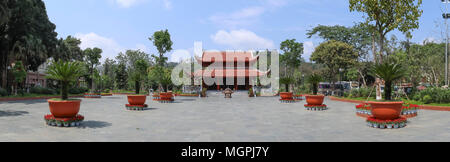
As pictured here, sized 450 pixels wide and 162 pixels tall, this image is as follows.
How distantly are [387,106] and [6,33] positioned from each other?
101 ft

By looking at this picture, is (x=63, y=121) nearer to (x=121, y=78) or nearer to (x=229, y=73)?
(x=229, y=73)

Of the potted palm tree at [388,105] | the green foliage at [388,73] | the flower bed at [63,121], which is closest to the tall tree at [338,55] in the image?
the green foliage at [388,73]

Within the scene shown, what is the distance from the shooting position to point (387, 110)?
9805 millimetres

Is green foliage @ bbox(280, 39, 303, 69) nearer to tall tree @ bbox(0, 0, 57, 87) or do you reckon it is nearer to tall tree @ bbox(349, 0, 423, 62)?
tall tree @ bbox(349, 0, 423, 62)

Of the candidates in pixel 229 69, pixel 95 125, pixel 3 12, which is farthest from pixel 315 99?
pixel 229 69

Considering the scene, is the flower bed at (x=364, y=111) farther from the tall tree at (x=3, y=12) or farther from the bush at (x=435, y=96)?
the tall tree at (x=3, y=12)

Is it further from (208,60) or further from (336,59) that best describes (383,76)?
(208,60)

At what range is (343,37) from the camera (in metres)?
46.4

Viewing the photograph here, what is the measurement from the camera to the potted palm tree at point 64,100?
9719mm

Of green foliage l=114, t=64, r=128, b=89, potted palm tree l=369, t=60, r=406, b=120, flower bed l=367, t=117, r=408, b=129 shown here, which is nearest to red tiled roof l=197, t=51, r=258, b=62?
green foliage l=114, t=64, r=128, b=89

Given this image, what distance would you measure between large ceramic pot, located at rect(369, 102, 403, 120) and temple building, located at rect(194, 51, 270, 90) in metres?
31.9

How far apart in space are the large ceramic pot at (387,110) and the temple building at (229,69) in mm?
31948

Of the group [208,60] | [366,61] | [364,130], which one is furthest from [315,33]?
[364,130]

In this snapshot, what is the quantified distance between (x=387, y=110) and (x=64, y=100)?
439 inches
